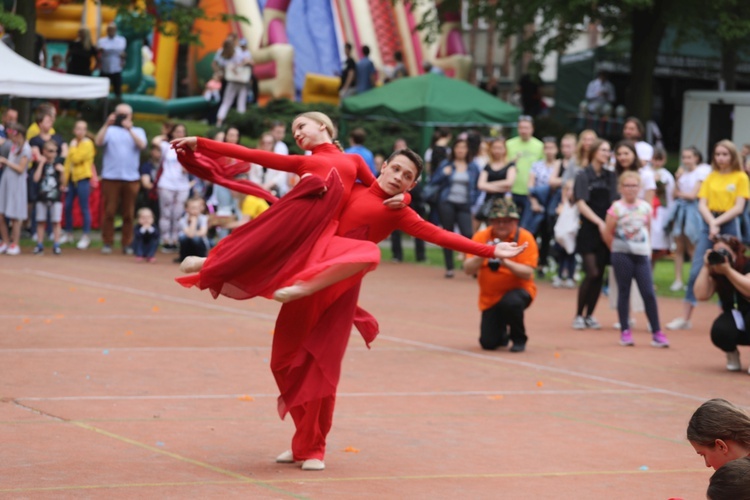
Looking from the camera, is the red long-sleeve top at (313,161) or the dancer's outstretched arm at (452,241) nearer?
the red long-sleeve top at (313,161)

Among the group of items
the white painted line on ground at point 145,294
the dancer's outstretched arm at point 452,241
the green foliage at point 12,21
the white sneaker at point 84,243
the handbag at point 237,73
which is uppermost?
the green foliage at point 12,21

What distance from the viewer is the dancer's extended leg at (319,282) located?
6809mm

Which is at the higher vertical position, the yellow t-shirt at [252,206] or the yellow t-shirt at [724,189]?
the yellow t-shirt at [724,189]

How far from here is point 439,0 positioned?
35.8 meters

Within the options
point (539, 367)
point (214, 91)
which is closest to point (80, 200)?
point (214, 91)

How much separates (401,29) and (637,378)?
94.1 feet

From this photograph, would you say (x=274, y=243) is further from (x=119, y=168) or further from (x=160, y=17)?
(x=160, y=17)

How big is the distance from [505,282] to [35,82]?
1198cm

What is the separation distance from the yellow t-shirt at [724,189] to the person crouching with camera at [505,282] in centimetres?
316

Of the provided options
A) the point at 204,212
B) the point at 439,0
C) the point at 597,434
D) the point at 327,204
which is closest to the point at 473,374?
the point at 597,434

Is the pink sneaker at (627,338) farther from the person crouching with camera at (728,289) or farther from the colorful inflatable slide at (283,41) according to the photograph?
the colorful inflatable slide at (283,41)

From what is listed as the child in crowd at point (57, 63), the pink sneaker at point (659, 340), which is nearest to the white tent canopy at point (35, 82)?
the child in crowd at point (57, 63)

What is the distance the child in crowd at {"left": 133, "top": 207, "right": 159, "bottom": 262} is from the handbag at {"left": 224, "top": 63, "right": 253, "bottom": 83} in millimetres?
10461

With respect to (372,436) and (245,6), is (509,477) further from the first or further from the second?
(245,6)
